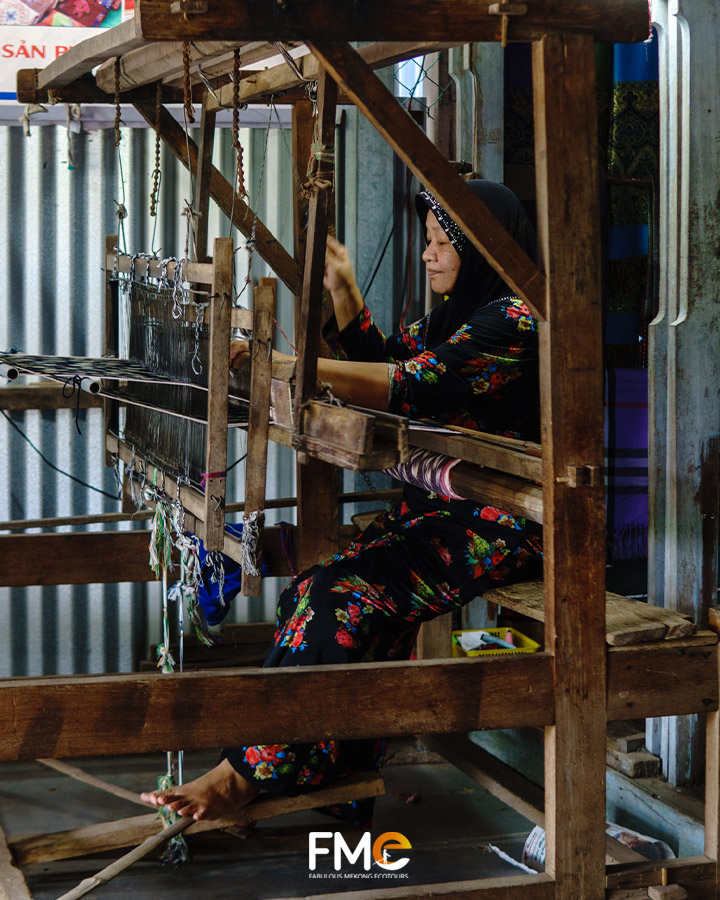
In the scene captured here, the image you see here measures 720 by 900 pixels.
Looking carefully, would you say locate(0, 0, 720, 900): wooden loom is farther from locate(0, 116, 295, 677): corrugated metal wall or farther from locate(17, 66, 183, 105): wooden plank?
locate(0, 116, 295, 677): corrugated metal wall

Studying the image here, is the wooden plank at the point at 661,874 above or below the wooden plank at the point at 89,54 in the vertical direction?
below

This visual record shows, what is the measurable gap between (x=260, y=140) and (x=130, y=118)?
598 mm

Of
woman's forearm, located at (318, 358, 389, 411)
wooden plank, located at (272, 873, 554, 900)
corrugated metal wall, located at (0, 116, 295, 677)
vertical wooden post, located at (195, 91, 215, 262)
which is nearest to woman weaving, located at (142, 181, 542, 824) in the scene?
woman's forearm, located at (318, 358, 389, 411)

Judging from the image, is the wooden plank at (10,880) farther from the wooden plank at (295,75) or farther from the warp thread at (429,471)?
the wooden plank at (295,75)

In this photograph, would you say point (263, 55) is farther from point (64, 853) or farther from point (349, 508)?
point (349, 508)

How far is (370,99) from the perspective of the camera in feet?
6.35

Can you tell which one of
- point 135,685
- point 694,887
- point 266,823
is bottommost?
point 266,823

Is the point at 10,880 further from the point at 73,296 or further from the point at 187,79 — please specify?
the point at 73,296

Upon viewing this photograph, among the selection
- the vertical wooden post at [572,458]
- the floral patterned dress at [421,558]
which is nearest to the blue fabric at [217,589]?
the floral patterned dress at [421,558]

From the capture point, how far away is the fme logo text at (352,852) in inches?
119

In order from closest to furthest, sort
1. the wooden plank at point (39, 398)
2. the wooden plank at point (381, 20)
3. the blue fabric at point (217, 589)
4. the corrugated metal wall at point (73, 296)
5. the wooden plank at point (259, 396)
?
the wooden plank at point (381, 20) → the wooden plank at point (259, 396) → the blue fabric at point (217, 589) → the wooden plank at point (39, 398) → the corrugated metal wall at point (73, 296)

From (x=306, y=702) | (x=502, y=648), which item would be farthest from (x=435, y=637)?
(x=306, y=702)

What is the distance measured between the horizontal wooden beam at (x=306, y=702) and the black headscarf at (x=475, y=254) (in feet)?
3.54

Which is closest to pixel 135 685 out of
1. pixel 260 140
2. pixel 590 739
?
pixel 590 739
